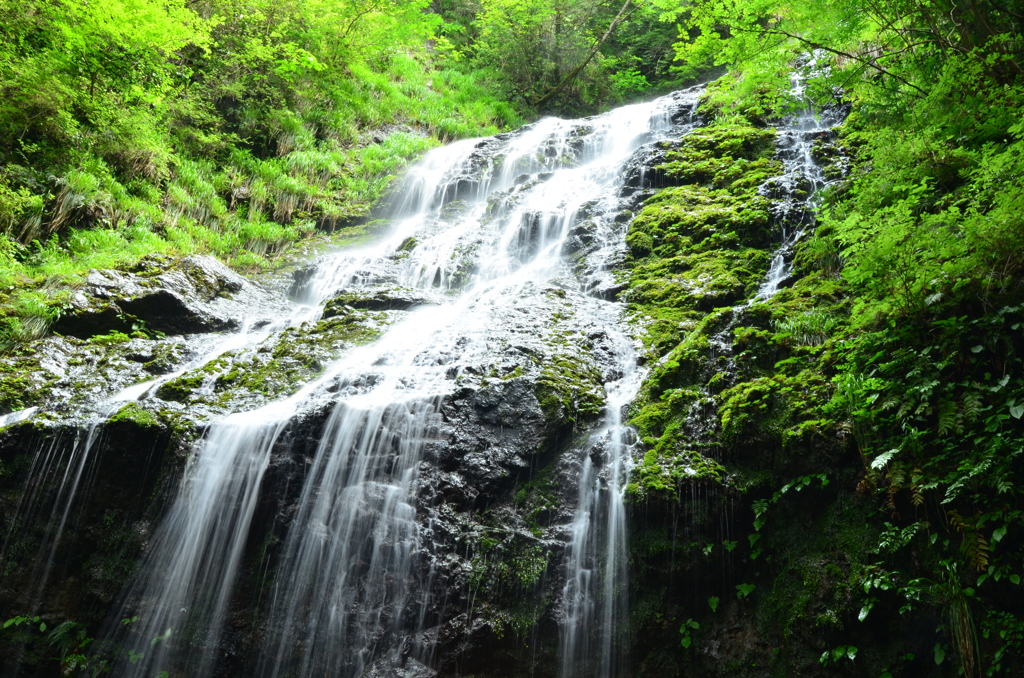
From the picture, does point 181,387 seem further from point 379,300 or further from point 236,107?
point 236,107

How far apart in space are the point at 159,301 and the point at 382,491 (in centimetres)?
469

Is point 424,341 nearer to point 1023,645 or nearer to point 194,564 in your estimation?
point 194,564

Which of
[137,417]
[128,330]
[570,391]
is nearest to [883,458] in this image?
[570,391]

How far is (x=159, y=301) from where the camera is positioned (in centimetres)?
729

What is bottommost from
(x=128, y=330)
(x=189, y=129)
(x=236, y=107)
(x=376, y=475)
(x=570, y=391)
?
(x=376, y=475)

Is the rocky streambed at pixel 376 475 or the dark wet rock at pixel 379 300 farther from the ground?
the dark wet rock at pixel 379 300

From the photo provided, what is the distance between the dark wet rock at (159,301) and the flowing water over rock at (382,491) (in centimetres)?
5

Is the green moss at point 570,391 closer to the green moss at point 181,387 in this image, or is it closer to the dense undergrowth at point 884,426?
the dense undergrowth at point 884,426

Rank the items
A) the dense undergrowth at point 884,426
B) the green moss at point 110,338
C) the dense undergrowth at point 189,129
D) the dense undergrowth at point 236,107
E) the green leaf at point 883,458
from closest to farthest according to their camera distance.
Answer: the dense undergrowth at point 884,426
the green leaf at point 883,458
the green moss at point 110,338
the dense undergrowth at point 189,129
the dense undergrowth at point 236,107

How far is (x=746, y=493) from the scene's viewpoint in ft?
13.4

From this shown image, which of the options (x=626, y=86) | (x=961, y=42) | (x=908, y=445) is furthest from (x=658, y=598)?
(x=626, y=86)

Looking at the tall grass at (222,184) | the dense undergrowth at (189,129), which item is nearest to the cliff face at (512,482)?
the tall grass at (222,184)

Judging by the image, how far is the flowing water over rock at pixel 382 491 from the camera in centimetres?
435

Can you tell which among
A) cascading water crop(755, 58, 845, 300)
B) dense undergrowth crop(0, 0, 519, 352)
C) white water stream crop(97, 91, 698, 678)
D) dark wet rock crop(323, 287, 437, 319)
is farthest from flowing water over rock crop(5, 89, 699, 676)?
cascading water crop(755, 58, 845, 300)
